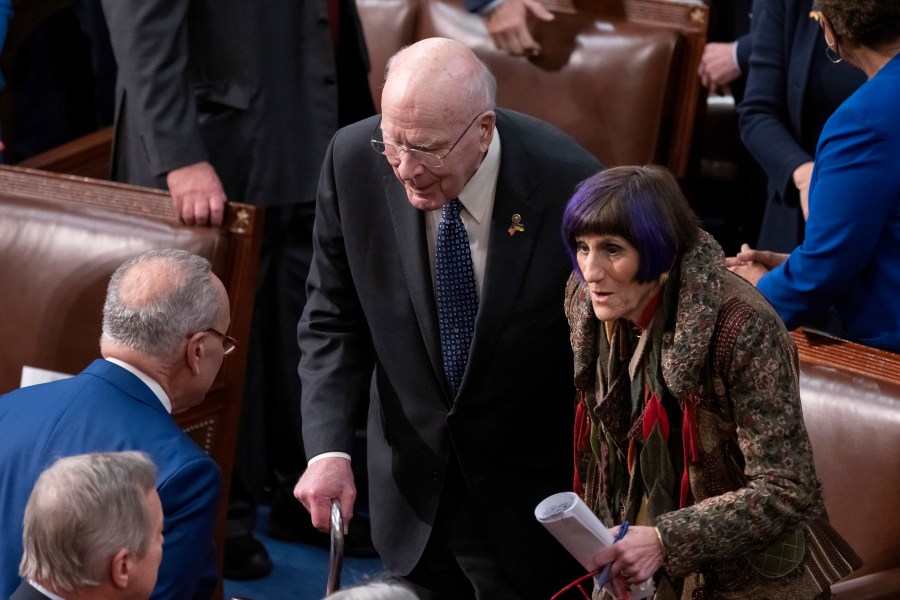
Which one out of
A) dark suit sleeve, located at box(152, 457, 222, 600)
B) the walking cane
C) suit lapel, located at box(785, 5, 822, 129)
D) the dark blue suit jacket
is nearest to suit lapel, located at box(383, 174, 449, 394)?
the walking cane

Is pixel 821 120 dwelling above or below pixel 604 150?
above

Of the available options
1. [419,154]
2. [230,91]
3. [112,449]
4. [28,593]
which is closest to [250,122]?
[230,91]

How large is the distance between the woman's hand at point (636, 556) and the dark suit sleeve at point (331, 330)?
686mm

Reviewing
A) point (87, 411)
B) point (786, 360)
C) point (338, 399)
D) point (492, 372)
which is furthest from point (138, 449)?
point (786, 360)

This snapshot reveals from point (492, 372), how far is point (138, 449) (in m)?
0.64

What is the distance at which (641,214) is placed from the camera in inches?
75.4

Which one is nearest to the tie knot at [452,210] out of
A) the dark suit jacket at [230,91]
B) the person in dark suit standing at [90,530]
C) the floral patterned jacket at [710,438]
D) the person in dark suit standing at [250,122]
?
the floral patterned jacket at [710,438]

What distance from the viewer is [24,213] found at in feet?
10.6

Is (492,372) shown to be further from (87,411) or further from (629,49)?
(629,49)

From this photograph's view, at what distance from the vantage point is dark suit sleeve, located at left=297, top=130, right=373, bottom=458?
2.50 metres

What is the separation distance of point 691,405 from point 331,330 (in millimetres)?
855

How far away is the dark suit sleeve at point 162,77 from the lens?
11.0 feet

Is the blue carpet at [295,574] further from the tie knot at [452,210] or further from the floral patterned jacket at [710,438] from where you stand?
the floral patterned jacket at [710,438]

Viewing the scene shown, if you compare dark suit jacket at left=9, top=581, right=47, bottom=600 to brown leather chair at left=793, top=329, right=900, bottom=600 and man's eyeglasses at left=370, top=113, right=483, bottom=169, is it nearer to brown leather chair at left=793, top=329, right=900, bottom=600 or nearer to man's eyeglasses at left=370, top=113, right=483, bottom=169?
man's eyeglasses at left=370, top=113, right=483, bottom=169
